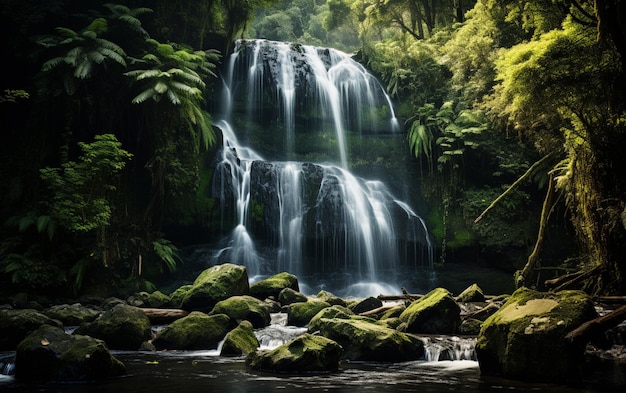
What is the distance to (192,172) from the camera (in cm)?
1795

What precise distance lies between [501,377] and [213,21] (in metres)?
19.8

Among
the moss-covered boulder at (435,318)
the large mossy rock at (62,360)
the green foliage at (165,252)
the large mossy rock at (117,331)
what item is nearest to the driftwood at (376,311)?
the moss-covered boulder at (435,318)

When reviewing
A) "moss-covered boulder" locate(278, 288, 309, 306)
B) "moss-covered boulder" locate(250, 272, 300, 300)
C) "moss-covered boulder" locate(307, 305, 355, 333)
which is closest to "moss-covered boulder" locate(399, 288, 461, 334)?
"moss-covered boulder" locate(307, 305, 355, 333)

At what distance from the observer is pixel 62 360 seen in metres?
6.92

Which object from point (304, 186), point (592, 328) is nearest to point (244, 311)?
point (592, 328)

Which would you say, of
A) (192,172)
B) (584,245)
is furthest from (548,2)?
(192,172)

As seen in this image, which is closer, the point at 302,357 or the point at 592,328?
the point at 592,328

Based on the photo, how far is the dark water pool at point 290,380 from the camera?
250 inches

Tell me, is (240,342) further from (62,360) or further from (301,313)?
(62,360)

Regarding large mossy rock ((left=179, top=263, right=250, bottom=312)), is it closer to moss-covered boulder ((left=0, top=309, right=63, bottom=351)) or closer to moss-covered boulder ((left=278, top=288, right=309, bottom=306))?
moss-covered boulder ((left=278, top=288, right=309, bottom=306))

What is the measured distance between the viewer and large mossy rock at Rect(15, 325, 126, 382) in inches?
270

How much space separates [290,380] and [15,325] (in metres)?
5.73

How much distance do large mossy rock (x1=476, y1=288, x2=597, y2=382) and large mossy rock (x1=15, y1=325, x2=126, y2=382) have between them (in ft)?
17.3

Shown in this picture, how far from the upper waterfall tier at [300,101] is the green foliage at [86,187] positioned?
7.56 meters
